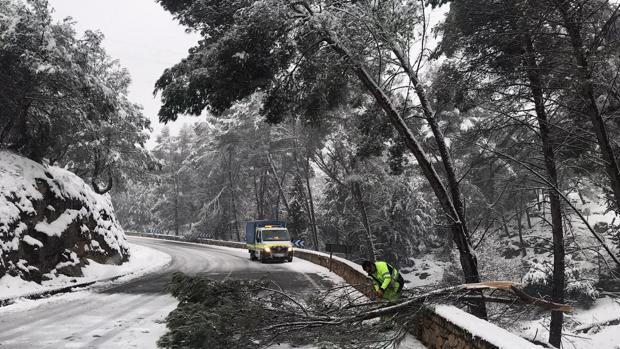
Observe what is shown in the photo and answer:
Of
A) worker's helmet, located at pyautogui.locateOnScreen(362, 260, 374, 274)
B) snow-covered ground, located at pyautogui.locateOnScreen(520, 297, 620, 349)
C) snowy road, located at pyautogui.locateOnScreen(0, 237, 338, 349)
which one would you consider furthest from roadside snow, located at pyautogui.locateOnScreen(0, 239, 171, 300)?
snow-covered ground, located at pyautogui.locateOnScreen(520, 297, 620, 349)

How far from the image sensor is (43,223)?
15.6m

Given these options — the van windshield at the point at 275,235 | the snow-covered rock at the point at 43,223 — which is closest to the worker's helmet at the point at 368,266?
the snow-covered rock at the point at 43,223

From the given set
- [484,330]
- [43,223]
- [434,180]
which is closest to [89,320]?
[484,330]

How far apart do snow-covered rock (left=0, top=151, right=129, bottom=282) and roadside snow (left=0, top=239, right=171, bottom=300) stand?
0.33 metres

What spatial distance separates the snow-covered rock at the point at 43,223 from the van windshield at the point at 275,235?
8.04m

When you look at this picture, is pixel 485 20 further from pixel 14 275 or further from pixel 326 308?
pixel 14 275

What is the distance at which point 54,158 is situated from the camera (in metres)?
21.2

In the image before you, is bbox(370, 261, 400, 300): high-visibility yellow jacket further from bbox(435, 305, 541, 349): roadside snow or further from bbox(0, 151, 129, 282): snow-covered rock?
bbox(0, 151, 129, 282): snow-covered rock

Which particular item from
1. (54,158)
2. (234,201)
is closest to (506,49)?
(54,158)

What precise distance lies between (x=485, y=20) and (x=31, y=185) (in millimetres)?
16075

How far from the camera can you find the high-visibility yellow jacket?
294 inches

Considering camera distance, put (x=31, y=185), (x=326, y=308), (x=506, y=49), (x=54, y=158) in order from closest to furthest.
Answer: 1. (x=326, y=308)
2. (x=506, y=49)
3. (x=31, y=185)
4. (x=54, y=158)

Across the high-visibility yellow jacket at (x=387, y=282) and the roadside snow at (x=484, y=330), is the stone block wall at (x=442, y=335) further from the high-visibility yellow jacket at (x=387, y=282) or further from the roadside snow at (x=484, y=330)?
the high-visibility yellow jacket at (x=387, y=282)

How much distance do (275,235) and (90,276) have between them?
30.9 feet
